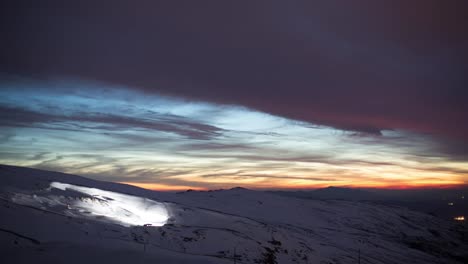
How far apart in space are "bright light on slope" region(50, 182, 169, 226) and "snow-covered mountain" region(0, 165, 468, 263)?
119 millimetres

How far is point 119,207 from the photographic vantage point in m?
35.6

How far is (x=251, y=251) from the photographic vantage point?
34.2m

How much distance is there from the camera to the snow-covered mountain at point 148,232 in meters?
17.0

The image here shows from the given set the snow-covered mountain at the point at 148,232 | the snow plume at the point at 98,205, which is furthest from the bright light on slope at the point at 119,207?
the snow-covered mountain at the point at 148,232

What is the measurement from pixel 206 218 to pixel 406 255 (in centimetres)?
4617

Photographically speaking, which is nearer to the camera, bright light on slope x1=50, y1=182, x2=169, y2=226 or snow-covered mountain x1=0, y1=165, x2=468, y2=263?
snow-covered mountain x1=0, y1=165, x2=468, y2=263

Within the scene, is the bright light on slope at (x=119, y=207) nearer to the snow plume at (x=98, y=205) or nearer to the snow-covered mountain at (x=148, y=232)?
the snow plume at (x=98, y=205)

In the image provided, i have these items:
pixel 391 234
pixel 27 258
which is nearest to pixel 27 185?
pixel 27 258

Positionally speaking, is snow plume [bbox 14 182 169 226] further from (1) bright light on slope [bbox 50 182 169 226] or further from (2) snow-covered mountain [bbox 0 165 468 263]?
(2) snow-covered mountain [bbox 0 165 468 263]

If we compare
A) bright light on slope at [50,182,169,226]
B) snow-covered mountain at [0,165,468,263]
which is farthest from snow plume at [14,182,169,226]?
snow-covered mountain at [0,165,468,263]

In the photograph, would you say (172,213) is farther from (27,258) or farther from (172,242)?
(27,258)

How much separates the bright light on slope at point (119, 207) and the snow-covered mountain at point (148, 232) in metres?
0.12

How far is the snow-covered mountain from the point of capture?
55.9 feet

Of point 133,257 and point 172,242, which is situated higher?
point 133,257
